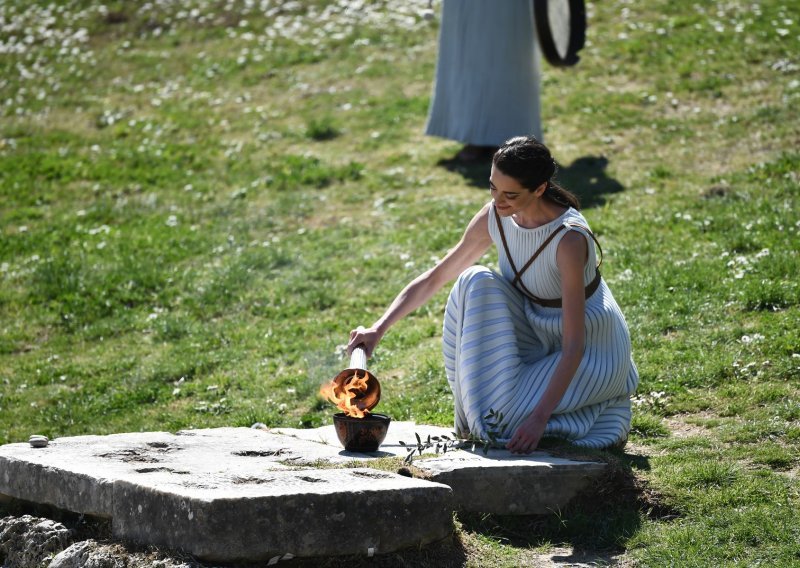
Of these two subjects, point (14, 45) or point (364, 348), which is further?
point (14, 45)

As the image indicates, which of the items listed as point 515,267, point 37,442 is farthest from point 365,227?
point 37,442

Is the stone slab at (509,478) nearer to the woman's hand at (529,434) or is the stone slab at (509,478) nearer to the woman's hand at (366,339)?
the woman's hand at (529,434)

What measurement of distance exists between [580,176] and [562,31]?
171 cm

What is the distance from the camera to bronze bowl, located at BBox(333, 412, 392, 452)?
470 centimetres

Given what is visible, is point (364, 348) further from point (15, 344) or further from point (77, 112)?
point (77, 112)

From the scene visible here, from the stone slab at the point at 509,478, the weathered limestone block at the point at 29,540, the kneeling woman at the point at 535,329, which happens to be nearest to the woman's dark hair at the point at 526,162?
the kneeling woman at the point at 535,329

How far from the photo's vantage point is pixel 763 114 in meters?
11.3

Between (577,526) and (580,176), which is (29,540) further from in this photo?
(580,176)

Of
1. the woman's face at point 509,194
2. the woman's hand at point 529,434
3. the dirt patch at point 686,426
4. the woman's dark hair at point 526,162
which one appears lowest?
the dirt patch at point 686,426

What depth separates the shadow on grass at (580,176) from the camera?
10.2 metres

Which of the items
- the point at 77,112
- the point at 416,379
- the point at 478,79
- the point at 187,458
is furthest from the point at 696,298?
the point at 77,112

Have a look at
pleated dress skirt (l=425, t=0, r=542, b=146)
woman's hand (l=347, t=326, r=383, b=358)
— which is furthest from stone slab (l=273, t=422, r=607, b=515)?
pleated dress skirt (l=425, t=0, r=542, b=146)

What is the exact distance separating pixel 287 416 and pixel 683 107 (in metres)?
7.30

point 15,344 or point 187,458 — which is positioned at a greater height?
point 187,458
